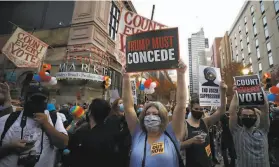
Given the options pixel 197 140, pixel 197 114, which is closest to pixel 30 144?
pixel 197 140

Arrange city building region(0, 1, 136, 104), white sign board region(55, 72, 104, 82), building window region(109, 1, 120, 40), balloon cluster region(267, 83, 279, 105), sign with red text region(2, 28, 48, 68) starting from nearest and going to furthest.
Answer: balloon cluster region(267, 83, 279, 105) → sign with red text region(2, 28, 48, 68) → white sign board region(55, 72, 104, 82) → city building region(0, 1, 136, 104) → building window region(109, 1, 120, 40)

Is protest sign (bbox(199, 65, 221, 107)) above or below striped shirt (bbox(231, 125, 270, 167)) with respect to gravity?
above

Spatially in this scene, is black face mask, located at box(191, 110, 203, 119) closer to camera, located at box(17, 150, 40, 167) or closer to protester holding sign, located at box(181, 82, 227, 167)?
protester holding sign, located at box(181, 82, 227, 167)

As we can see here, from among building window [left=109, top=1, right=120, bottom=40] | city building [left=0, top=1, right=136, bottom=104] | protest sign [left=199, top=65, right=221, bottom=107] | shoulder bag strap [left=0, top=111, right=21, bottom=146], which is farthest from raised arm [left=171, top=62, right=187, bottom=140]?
building window [left=109, top=1, right=120, bottom=40]

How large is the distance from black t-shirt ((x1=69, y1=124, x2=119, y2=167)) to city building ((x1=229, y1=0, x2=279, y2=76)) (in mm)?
30092

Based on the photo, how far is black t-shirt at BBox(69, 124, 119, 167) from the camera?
6.67 ft

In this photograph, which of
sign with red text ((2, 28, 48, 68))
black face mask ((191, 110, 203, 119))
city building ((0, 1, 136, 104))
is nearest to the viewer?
black face mask ((191, 110, 203, 119))

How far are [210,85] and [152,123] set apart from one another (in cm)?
269

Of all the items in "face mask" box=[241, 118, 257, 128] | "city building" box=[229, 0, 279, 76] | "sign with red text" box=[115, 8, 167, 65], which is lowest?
"face mask" box=[241, 118, 257, 128]

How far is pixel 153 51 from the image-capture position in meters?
3.16

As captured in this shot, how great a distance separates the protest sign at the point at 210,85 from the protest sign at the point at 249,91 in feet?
1.62

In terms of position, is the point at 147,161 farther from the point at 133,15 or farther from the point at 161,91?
the point at 161,91

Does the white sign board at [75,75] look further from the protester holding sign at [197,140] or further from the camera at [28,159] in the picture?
the camera at [28,159]

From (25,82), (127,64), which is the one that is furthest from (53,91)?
(127,64)
